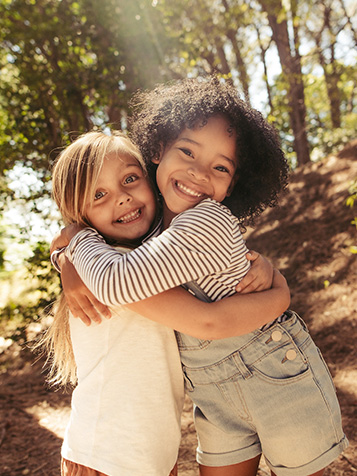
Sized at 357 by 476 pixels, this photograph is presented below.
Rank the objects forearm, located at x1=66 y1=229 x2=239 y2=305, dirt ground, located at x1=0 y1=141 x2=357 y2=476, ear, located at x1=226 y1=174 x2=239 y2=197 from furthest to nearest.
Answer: dirt ground, located at x1=0 y1=141 x2=357 y2=476 → ear, located at x1=226 y1=174 x2=239 y2=197 → forearm, located at x1=66 y1=229 x2=239 y2=305

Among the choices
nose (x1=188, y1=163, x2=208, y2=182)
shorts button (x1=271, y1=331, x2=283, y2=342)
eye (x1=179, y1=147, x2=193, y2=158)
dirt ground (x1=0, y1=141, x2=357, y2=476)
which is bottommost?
dirt ground (x1=0, y1=141, x2=357, y2=476)

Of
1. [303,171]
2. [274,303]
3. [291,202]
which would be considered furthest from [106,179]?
[303,171]

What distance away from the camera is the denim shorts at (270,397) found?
1.56 metres

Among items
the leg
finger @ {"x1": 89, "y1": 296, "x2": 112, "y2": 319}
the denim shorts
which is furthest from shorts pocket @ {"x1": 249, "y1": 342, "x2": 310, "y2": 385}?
finger @ {"x1": 89, "y1": 296, "x2": 112, "y2": 319}

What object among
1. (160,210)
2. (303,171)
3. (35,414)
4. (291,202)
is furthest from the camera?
(303,171)

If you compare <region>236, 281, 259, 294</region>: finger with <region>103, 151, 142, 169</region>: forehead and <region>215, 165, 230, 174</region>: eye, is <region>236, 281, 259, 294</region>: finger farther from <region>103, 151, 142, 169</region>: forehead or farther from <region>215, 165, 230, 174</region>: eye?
<region>103, 151, 142, 169</region>: forehead

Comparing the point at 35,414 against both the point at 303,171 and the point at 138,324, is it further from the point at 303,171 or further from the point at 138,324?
the point at 303,171

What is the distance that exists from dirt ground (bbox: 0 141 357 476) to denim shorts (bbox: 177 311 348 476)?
1.35 meters

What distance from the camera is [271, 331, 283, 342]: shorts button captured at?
1.64 meters

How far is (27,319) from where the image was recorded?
4.66m

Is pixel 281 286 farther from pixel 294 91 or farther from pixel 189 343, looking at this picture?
pixel 294 91

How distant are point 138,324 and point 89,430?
1.33ft

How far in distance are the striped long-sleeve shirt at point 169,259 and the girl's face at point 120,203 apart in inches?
7.6

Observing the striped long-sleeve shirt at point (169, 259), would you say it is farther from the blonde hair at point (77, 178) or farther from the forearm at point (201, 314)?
the blonde hair at point (77, 178)
